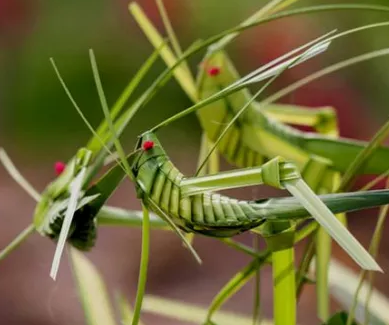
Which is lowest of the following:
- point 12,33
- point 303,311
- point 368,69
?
point 303,311

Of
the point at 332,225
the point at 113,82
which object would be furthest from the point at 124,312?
the point at 113,82

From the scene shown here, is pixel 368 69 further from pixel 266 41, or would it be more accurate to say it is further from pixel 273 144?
pixel 273 144

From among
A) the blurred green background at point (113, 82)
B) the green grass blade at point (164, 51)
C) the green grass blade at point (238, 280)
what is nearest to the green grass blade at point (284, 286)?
the green grass blade at point (238, 280)

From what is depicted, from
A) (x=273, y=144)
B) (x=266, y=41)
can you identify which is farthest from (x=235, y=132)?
(x=266, y=41)

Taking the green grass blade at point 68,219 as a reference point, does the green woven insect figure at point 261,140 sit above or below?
below

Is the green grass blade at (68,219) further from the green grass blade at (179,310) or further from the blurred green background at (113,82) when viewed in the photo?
the blurred green background at (113,82)

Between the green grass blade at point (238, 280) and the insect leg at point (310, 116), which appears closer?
the green grass blade at point (238, 280)

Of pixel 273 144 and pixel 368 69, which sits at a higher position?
pixel 273 144
